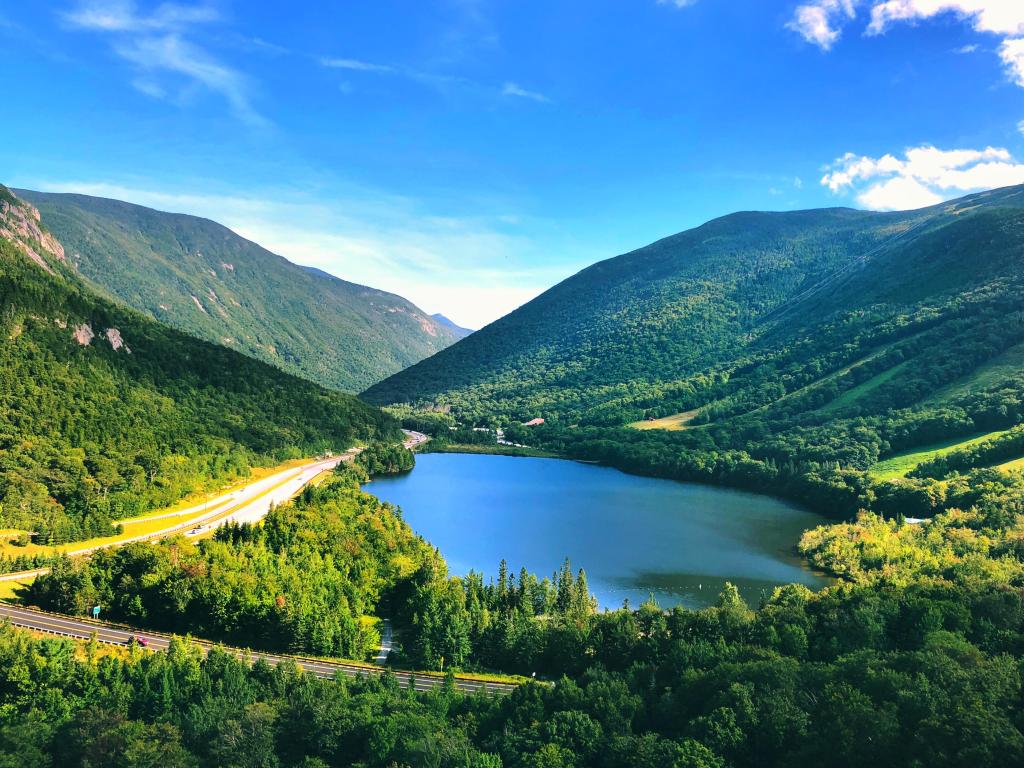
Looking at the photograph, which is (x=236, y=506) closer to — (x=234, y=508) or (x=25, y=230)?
(x=234, y=508)

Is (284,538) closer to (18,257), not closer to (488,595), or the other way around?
(488,595)

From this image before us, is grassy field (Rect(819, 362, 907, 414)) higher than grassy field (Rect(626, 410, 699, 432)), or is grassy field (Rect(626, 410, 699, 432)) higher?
grassy field (Rect(819, 362, 907, 414))

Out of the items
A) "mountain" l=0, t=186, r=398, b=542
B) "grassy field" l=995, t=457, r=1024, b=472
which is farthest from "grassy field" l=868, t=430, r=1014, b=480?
"mountain" l=0, t=186, r=398, b=542

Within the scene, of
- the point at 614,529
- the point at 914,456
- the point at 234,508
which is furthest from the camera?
the point at 914,456

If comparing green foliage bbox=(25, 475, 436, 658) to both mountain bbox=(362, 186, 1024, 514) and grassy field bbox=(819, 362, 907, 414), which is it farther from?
grassy field bbox=(819, 362, 907, 414)

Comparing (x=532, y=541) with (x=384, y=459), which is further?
(x=384, y=459)

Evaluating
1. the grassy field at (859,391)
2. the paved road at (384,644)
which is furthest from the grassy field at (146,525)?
the grassy field at (859,391)

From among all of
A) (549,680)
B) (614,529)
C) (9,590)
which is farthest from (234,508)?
(549,680)
